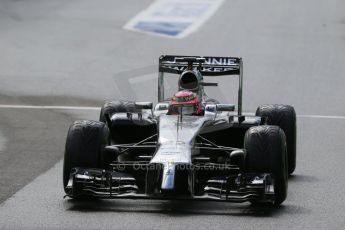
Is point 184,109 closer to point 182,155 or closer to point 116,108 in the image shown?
point 182,155

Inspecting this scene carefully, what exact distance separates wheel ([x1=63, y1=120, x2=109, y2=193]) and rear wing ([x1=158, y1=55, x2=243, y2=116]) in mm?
2677

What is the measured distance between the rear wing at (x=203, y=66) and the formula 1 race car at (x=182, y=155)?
589 mm

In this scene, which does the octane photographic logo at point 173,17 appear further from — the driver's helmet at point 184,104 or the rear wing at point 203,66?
the driver's helmet at point 184,104

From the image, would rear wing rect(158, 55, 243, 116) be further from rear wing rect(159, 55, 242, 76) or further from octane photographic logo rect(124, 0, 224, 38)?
octane photographic logo rect(124, 0, 224, 38)

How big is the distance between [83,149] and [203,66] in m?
3.42

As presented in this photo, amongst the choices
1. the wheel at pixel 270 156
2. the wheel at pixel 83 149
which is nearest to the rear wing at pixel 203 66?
the wheel at pixel 270 156

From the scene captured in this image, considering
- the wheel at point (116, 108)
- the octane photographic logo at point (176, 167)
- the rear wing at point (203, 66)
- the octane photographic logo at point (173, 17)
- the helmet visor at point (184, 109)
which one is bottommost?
the octane photographic logo at point (176, 167)

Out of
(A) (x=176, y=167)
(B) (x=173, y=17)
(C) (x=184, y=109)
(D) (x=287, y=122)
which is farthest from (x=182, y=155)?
(B) (x=173, y=17)

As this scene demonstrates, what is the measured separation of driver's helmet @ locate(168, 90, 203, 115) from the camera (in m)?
15.7

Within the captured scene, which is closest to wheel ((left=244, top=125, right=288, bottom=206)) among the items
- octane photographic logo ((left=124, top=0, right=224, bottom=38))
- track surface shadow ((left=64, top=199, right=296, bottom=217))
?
track surface shadow ((left=64, top=199, right=296, bottom=217))

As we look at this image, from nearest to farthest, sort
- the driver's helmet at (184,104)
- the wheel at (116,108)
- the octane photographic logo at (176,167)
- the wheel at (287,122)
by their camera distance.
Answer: the octane photographic logo at (176,167) → the driver's helmet at (184,104) → the wheel at (287,122) → the wheel at (116,108)

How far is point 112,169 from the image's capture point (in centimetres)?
1491

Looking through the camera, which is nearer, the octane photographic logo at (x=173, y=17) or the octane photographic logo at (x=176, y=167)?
the octane photographic logo at (x=176, y=167)

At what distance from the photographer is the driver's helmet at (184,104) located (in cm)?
1571
